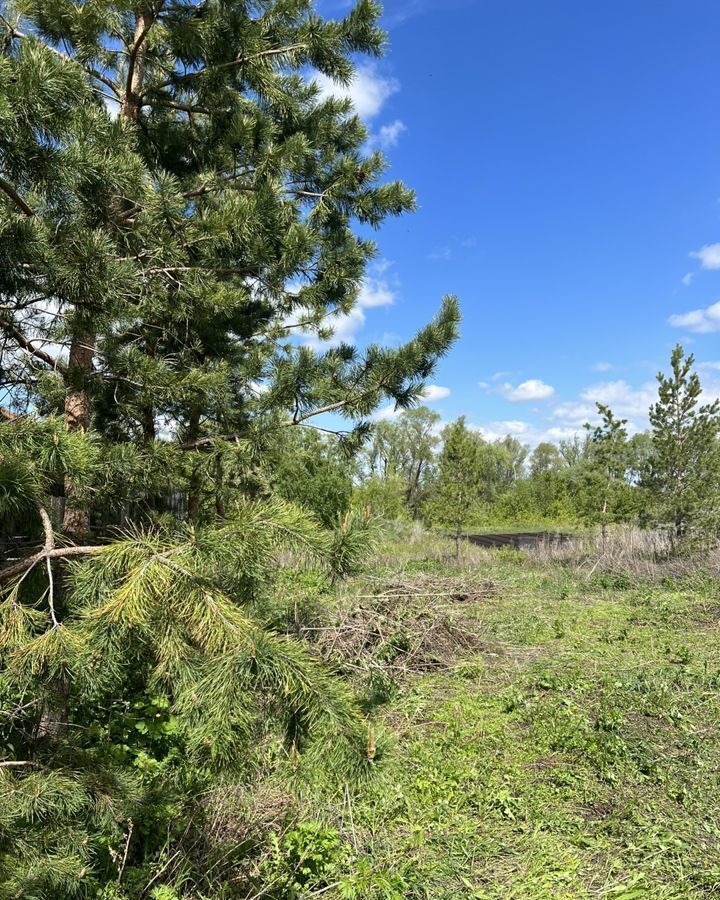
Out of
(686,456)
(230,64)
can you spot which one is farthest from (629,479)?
(230,64)

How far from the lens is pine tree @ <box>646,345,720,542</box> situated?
11250 millimetres

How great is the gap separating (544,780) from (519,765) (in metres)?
0.22

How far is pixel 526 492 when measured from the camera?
32188 millimetres

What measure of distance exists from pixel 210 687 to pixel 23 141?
1.72 m

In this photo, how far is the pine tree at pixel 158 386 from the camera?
1.59 m

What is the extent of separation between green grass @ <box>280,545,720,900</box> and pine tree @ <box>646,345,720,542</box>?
5362 mm

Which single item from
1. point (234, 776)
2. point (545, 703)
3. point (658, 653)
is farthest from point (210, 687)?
point (658, 653)

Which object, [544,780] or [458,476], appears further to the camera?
[458,476]

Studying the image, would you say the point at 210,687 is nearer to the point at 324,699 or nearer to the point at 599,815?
the point at 324,699

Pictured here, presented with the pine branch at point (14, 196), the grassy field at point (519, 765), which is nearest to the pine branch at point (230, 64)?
the pine branch at point (14, 196)

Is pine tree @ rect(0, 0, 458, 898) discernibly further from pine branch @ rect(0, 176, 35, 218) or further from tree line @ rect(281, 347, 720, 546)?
tree line @ rect(281, 347, 720, 546)

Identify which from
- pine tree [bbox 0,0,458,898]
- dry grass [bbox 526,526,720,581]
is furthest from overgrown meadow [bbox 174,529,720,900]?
dry grass [bbox 526,526,720,581]

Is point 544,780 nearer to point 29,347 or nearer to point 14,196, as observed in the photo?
point 29,347

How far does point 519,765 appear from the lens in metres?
3.97
